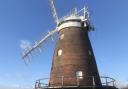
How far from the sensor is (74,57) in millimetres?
22172

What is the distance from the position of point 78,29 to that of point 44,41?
612 cm

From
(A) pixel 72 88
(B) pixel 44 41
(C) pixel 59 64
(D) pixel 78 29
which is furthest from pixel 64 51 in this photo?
(B) pixel 44 41

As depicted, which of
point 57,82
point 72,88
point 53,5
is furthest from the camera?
point 53,5

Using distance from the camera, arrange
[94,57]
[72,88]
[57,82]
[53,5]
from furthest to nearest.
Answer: [53,5]
[94,57]
[57,82]
[72,88]

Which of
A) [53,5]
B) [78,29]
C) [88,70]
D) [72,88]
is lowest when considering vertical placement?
[72,88]

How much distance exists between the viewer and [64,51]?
897 inches

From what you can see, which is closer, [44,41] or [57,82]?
[57,82]

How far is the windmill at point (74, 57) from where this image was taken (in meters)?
21.1

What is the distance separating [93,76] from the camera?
Answer: 20.7 metres

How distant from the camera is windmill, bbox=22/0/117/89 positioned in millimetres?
21080

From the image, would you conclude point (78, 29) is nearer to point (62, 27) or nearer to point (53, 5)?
point (62, 27)

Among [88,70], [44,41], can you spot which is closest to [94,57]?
[88,70]

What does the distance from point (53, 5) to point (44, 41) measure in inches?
179

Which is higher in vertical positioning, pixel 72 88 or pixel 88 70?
pixel 88 70
